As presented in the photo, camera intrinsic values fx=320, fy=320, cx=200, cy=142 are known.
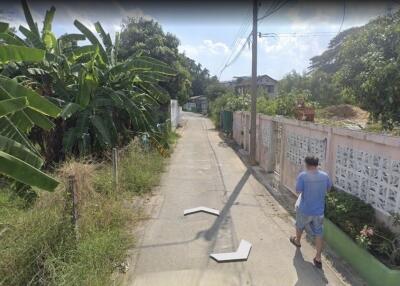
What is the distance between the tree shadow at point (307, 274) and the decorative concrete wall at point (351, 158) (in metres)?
1.22

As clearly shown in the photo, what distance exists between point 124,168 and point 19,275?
4792 millimetres

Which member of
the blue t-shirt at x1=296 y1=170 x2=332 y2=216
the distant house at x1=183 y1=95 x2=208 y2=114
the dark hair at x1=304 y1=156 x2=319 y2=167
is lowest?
the distant house at x1=183 y1=95 x2=208 y2=114

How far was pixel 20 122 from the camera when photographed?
16.5ft

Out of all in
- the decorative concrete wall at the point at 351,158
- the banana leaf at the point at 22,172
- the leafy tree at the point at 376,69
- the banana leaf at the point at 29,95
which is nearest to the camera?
the banana leaf at the point at 22,172

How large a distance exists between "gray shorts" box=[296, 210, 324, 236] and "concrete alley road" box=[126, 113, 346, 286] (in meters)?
0.46

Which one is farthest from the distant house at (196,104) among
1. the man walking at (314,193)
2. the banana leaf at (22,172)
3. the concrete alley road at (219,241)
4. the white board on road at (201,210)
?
the banana leaf at (22,172)

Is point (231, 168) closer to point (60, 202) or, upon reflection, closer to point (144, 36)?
point (60, 202)

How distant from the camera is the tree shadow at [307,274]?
414cm

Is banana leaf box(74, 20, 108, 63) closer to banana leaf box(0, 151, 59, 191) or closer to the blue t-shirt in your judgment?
banana leaf box(0, 151, 59, 191)

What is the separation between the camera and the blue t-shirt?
463 centimetres

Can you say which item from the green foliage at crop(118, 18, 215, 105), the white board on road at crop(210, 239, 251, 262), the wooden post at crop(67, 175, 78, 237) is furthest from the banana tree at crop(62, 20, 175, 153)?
the green foliage at crop(118, 18, 215, 105)

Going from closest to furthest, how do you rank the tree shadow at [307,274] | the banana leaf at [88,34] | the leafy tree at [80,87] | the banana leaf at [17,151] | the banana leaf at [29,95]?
the banana leaf at [17,151] → the tree shadow at [307,274] → the banana leaf at [29,95] → the leafy tree at [80,87] → the banana leaf at [88,34]

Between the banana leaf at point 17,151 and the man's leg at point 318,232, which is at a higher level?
the banana leaf at point 17,151

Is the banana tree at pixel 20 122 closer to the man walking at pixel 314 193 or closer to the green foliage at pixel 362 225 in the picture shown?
Result: the man walking at pixel 314 193
